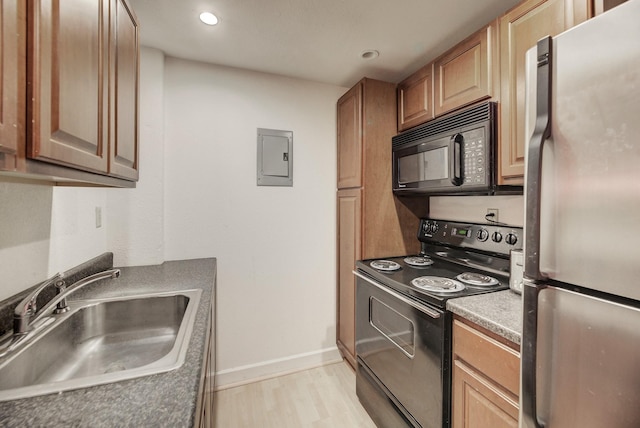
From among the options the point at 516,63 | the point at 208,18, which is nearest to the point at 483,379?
the point at 516,63

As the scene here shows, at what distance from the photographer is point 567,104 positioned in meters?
0.71

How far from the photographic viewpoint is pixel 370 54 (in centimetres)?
184

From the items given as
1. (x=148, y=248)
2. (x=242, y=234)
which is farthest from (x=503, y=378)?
(x=148, y=248)

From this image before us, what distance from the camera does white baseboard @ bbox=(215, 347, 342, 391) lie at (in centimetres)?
204

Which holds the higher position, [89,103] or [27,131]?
[89,103]

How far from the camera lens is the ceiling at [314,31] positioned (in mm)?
1394

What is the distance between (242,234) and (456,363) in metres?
1.62

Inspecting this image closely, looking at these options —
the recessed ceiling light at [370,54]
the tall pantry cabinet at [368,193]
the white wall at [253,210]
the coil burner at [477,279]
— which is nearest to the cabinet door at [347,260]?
the tall pantry cabinet at [368,193]

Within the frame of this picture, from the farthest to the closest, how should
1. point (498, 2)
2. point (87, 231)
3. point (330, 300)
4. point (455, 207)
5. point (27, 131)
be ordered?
point (330, 300) → point (455, 207) → point (87, 231) → point (498, 2) → point (27, 131)

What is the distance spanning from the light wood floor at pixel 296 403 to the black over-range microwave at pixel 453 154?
5.09 ft

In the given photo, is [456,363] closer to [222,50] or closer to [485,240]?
[485,240]

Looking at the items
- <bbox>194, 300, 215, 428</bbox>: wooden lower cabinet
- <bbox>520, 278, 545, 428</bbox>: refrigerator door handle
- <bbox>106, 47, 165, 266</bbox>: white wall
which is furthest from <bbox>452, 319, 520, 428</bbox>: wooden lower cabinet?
<bbox>106, 47, 165, 266</bbox>: white wall

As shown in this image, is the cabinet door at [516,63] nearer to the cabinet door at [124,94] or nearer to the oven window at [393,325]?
the oven window at [393,325]

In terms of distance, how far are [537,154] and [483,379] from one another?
861mm
